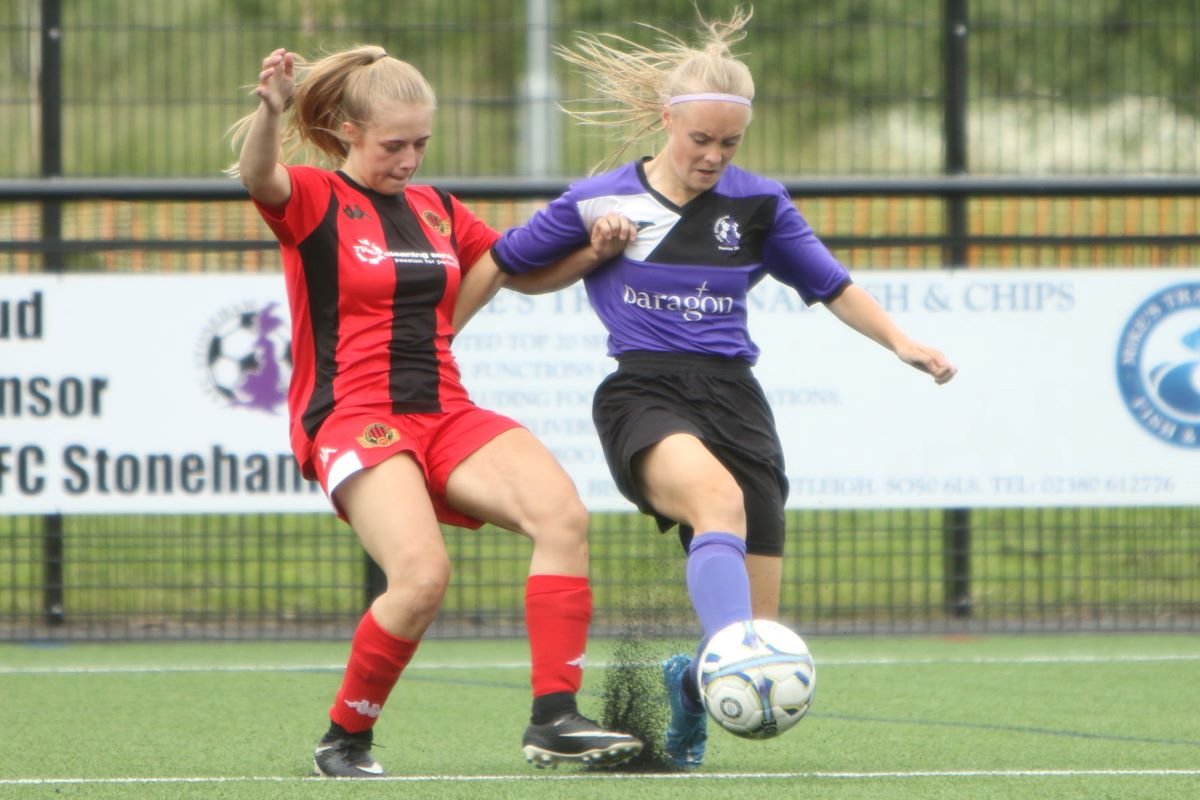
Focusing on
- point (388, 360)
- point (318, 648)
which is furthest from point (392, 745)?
point (318, 648)

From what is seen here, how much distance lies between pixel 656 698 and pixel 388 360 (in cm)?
108

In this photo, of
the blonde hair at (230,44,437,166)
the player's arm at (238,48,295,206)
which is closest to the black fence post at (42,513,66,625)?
the blonde hair at (230,44,437,166)

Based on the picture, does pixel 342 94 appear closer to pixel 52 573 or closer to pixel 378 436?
pixel 378 436

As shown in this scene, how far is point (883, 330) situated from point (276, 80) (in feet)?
5.28

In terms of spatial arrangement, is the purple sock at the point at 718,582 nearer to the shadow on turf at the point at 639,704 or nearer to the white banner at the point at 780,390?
the shadow on turf at the point at 639,704

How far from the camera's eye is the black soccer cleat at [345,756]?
4.61 metres

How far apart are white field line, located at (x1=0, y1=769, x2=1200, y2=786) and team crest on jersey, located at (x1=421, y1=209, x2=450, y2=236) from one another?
136 centimetres

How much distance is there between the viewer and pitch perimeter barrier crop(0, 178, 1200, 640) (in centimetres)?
786

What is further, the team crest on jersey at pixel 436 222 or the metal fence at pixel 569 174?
the metal fence at pixel 569 174

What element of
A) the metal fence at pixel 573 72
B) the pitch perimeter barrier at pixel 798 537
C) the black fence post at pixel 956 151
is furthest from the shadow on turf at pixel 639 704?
the metal fence at pixel 573 72

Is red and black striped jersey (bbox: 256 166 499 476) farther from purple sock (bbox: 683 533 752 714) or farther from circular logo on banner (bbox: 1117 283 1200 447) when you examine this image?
circular logo on banner (bbox: 1117 283 1200 447)

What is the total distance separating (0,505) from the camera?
25.1 feet

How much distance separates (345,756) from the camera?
4.64 meters

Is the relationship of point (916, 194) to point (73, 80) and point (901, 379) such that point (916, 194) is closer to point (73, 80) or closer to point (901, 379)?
point (901, 379)
